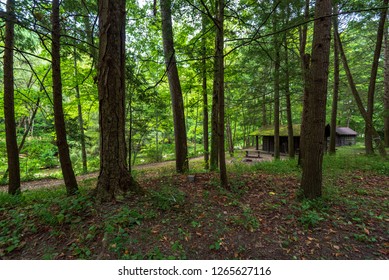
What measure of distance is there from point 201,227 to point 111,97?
284cm

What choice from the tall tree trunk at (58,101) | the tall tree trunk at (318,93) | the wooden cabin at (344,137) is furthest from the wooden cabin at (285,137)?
the tall tree trunk at (58,101)

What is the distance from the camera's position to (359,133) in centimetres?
2814

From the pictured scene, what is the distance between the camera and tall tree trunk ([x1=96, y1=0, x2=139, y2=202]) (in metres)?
3.15

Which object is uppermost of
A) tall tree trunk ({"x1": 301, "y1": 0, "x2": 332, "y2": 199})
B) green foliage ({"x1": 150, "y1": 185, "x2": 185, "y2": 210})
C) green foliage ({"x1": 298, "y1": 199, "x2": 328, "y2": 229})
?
tall tree trunk ({"x1": 301, "y1": 0, "x2": 332, "y2": 199})

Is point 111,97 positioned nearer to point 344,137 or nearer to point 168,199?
point 168,199

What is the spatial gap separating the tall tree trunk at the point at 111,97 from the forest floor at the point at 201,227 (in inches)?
16.3

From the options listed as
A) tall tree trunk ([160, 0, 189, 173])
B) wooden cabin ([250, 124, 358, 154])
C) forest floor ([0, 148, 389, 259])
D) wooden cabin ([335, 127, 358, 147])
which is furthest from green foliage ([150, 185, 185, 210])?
wooden cabin ([335, 127, 358, 147])

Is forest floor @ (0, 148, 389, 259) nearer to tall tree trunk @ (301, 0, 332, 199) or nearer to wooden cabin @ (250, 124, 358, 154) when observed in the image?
tall tree trunk @ (301, 0, 332, 199)

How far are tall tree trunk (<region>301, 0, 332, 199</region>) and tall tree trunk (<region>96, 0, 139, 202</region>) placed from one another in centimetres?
383

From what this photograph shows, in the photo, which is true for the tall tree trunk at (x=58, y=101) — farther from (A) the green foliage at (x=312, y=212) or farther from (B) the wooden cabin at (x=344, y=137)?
(B) the wooden cabin at (x=344, y=137)

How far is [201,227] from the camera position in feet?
9.25
